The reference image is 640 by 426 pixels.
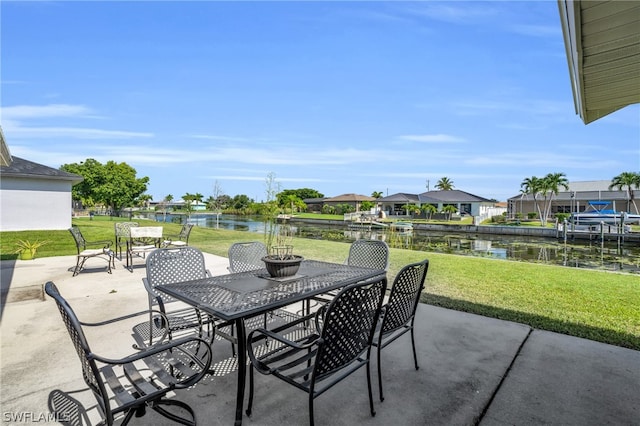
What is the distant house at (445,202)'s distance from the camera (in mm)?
40688

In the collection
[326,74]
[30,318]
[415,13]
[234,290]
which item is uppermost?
[326,74]

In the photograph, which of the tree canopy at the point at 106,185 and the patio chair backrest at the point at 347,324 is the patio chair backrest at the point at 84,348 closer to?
the patio chair backrest at the point at 347,324

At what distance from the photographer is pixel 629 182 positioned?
99.6 ft

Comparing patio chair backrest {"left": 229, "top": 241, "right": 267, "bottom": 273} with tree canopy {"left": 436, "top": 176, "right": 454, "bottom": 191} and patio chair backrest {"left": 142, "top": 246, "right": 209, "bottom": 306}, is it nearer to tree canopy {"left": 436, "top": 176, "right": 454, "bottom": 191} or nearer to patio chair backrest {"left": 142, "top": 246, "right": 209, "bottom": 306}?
patio chair backrest {"left": 142, "top": 246, "right": 209, "bottom": 306}

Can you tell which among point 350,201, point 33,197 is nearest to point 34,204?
point 33,197

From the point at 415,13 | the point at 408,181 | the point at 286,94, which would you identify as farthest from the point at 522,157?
the point at 415,13

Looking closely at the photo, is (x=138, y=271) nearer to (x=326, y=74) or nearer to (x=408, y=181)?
(x=326, y=74)

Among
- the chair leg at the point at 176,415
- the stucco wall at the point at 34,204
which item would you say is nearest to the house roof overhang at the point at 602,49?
the chair leg at the point at 176,415

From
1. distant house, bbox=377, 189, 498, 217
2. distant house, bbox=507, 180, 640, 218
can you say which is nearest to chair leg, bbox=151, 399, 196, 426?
distant house, bbox=507, 180, 640, 218

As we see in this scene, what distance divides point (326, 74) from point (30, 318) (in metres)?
17.7

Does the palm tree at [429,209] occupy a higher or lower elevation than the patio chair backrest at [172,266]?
higher

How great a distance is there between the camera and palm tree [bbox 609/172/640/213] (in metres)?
30.2

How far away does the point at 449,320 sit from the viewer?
3439mm

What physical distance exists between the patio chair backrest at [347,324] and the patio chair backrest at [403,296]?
0.25 m
